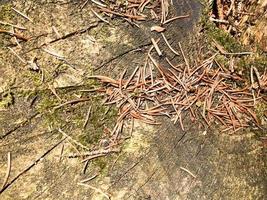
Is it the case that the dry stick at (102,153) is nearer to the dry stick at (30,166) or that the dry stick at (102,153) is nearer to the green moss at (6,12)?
the dry stick at (30,166)

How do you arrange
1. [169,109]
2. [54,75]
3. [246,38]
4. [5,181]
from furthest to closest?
[246,38] < [169,109] < [54,75] < [5,181]

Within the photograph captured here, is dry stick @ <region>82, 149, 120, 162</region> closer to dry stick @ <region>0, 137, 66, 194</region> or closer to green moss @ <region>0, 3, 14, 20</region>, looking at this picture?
dry stick @ <region>0, 137, 66, 194</region>

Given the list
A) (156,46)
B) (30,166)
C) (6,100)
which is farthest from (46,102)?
(156,46)

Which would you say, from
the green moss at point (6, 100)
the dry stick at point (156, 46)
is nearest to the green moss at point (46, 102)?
the green moss at point (6, 100)

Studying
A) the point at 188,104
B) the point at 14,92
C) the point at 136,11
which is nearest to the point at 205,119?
the point at 188,104

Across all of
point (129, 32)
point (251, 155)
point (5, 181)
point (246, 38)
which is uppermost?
Result: point (129, 32)

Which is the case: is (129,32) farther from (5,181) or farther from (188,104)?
(5,181)

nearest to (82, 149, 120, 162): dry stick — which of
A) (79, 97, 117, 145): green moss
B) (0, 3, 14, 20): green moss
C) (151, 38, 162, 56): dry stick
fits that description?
(79, 97, 117, 145): green moss

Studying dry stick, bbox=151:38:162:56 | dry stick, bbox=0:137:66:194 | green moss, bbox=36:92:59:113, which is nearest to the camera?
dry stick, bbox=0:137:66:194

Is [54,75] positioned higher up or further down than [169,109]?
higher up

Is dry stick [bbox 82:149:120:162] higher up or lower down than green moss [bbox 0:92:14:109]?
lower down

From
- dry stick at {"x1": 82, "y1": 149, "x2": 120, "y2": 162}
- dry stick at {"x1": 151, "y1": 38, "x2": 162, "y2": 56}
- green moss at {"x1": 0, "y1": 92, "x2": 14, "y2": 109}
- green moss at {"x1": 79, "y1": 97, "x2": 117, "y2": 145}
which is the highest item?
dry stick at {"x1": 151, "y1": 38, "x2": 162, "y2": 56}
